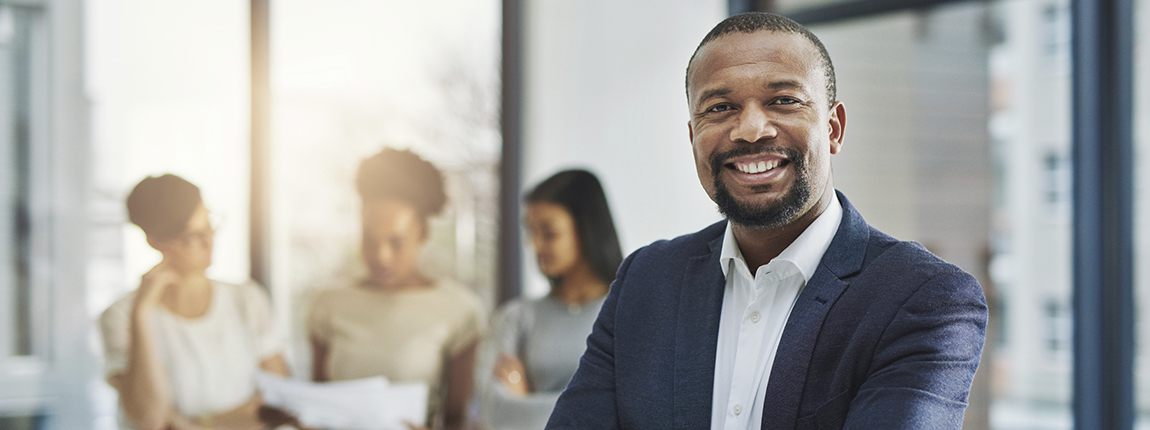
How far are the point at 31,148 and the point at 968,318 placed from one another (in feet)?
9.88

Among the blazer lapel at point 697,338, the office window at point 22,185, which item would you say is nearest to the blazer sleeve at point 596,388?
the blazer lapel at point 697,338

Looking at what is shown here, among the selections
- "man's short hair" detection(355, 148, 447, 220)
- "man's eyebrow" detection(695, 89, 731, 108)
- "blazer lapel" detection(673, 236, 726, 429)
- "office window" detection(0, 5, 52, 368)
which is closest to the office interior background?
"office window" detection(0, 5, 52, 368)

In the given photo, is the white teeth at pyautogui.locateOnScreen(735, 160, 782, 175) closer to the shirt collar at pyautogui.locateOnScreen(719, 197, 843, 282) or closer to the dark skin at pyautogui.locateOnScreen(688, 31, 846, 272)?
the dark skin at pyautogui.locateOnScreen(688, 31, 846, 272)

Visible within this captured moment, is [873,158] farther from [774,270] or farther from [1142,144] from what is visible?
[774,270]

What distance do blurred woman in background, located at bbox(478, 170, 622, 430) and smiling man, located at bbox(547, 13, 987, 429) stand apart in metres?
1.82

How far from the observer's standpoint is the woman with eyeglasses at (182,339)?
3.10 m

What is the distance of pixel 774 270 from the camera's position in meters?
1.27

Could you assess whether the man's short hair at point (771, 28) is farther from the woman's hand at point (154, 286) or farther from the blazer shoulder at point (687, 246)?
the woman's hand at point (154, 286)

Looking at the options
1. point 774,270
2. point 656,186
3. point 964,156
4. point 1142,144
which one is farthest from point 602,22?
point 774,270

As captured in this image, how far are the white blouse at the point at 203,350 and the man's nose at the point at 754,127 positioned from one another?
2301 millimetres

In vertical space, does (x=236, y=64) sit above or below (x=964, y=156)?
above

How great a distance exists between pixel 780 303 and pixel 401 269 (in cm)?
238

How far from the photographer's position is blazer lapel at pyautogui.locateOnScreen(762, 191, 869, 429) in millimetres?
1173

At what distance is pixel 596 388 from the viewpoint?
137cm
